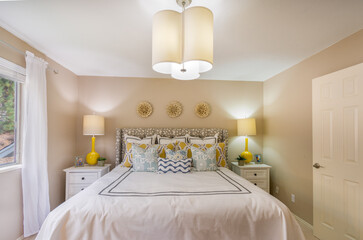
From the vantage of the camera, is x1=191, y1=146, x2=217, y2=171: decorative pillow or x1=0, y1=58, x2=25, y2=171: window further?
x1=191, y1=146, x2=217, y2=171: decorative pillow

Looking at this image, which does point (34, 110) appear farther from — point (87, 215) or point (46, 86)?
point (87, 215)

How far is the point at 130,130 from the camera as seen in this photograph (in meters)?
3.55

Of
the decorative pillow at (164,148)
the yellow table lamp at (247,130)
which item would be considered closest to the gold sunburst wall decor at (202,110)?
the yellow table lamp at (247,130)

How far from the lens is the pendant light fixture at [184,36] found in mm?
1428

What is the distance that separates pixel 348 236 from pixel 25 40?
443 centimetres

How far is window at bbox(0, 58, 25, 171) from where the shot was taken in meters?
2.10

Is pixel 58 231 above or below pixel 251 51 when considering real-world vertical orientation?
below

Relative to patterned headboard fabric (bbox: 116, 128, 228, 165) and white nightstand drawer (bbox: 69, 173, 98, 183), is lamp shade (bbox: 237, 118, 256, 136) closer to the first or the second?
patterned headboard fabric (bbox: 116, 128, 228, 165)

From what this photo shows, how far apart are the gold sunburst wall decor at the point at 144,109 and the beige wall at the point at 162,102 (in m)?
0.09

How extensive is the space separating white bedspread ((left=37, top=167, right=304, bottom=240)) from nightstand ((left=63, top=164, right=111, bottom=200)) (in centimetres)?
145

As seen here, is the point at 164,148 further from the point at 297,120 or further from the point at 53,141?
the point at 297,120

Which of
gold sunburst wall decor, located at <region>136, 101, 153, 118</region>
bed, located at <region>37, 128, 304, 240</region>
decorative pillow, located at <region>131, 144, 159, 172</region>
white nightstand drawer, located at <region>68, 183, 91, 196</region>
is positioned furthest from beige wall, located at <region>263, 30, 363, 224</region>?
white nightstand drawer, located at <region>68, 183, 91, 196</region>

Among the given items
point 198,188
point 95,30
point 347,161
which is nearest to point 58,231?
point 198,188

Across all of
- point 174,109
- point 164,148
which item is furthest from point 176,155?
point 174,109
